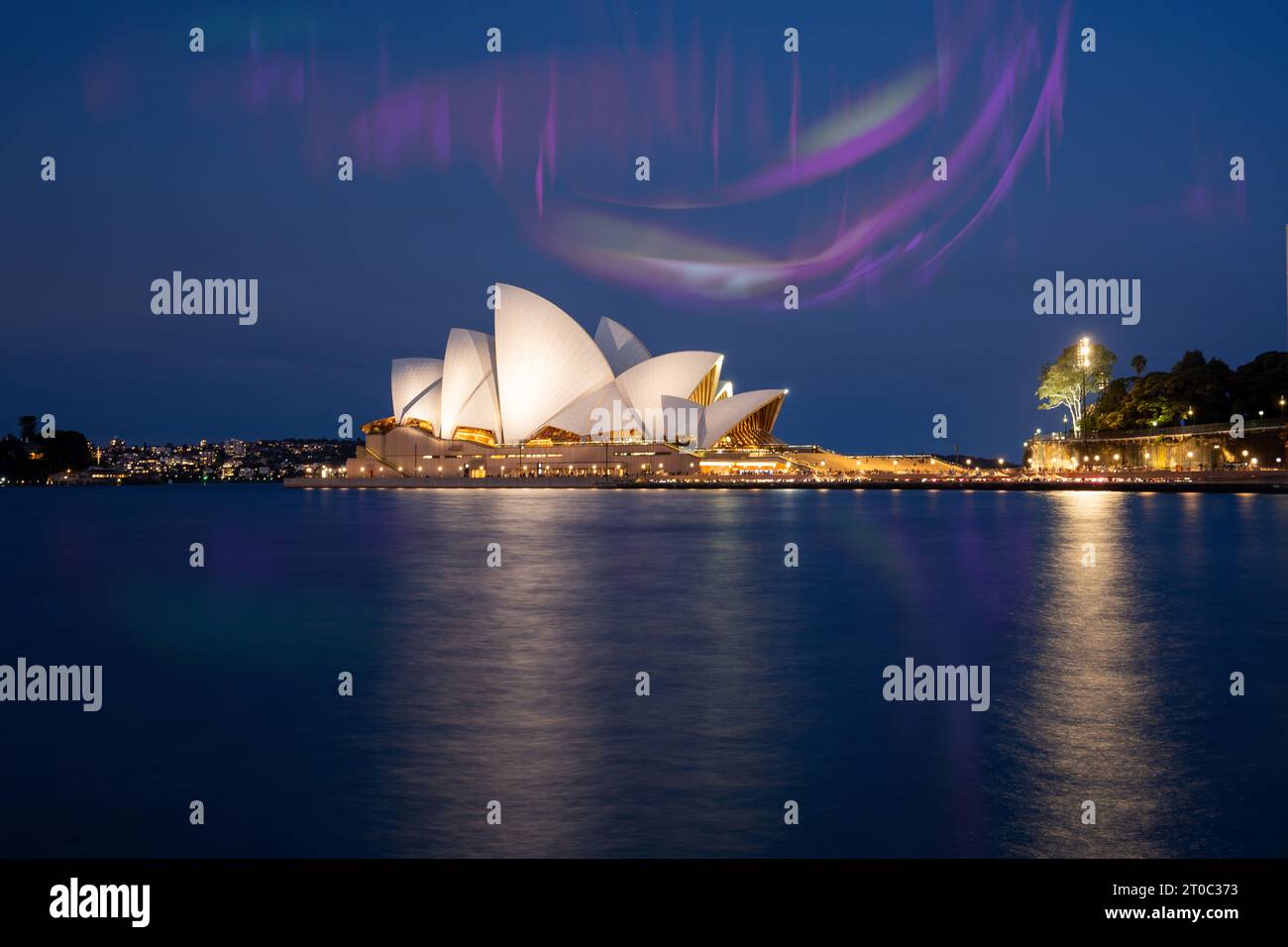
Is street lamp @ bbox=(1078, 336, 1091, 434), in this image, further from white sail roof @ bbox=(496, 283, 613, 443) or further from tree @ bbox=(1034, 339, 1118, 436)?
white sail roof @ bbox=(496, 283, 613, 443)

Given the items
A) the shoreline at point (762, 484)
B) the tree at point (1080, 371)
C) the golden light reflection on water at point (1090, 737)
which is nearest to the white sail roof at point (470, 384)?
the shoreline at point (762, 484)

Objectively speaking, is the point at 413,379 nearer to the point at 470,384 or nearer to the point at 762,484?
the point at 470,384

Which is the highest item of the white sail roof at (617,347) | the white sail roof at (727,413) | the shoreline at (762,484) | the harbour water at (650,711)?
the white sail roof at (617,347)

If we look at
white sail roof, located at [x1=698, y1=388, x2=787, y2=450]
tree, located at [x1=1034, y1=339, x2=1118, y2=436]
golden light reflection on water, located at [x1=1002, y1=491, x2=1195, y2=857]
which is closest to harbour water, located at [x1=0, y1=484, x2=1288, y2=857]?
golden light reflection on water, located at [x1=1002, y1=491, x2=1195, y2=857]

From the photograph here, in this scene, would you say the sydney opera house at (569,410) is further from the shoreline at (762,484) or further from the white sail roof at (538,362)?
the shoreline at (762,484)

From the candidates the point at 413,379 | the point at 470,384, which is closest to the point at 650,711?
the point at 470,384
